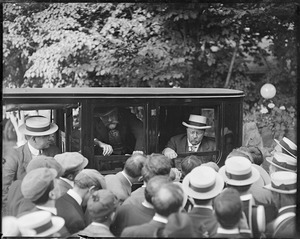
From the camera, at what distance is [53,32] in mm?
3898

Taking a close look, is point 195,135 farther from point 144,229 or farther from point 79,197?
point 79,197

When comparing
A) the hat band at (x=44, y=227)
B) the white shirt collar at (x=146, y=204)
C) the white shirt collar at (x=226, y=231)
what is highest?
the white shirt collar at (x=146, y=204)

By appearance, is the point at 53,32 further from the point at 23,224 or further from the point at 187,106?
the point at 23,224

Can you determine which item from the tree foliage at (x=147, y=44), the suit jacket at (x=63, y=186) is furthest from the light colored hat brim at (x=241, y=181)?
the suit jacket at (x=63, y=186)

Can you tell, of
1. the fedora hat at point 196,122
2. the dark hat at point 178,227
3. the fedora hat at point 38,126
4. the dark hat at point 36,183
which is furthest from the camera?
the fedora hat at point 196,122

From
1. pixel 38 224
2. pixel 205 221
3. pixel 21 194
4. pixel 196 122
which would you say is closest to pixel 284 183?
pixel 205 221

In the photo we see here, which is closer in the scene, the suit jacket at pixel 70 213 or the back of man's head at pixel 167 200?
the back of man's head at pixel 167 200

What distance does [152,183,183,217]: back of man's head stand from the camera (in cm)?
358

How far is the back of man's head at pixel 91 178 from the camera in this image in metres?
3.81

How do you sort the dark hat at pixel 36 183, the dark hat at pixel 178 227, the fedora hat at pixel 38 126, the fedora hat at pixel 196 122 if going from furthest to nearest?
the fedora hat at pixel 196 122, the fedora hat at pixel 38 126, the dark hat at pixel 36 183, the dark hat at pixel 178 227

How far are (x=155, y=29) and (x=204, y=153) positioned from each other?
1025 mm

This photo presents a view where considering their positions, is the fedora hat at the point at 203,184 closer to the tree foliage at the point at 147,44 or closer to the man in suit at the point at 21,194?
the tree foliage at the point at 147,44

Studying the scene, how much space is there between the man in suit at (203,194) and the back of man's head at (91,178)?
62cm

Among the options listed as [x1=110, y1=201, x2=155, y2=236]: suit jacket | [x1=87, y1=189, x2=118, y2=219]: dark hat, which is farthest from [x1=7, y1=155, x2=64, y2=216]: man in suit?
[x1=110, y1=201, x2=155, y2=236]: suit jacket
